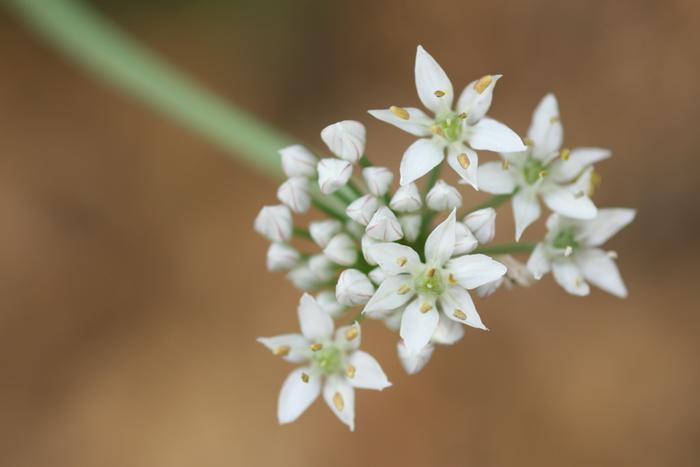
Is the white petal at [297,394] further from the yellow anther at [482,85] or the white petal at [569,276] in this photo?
the yellow anther at [482,85]

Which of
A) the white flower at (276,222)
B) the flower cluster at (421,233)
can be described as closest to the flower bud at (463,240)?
the flower cluster at (421,233)

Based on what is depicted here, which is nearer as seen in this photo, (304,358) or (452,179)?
(304,358)

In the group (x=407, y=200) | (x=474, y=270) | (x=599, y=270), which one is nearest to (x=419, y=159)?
(x=407, y=200)

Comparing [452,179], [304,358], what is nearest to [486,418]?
[452,179]

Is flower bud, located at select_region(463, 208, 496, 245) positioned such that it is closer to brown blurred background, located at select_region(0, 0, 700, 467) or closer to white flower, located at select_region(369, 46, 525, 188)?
white flower, located at select_region(369, 46, 525, 188)

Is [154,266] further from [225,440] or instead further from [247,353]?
[225,440]

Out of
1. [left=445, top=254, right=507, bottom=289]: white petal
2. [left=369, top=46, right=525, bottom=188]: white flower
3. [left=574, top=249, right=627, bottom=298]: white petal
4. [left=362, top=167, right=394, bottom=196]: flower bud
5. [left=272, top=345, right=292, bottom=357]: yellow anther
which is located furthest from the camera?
[left=574, top=249, right=627, bottom=298]: white petal

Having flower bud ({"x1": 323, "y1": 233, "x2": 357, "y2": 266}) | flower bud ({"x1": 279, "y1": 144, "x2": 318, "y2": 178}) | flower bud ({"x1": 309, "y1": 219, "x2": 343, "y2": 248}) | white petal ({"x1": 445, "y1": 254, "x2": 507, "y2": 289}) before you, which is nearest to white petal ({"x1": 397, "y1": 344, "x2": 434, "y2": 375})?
white petal ({"x1": 445, "y1": 254, "x2": 507, "y2": 289})
